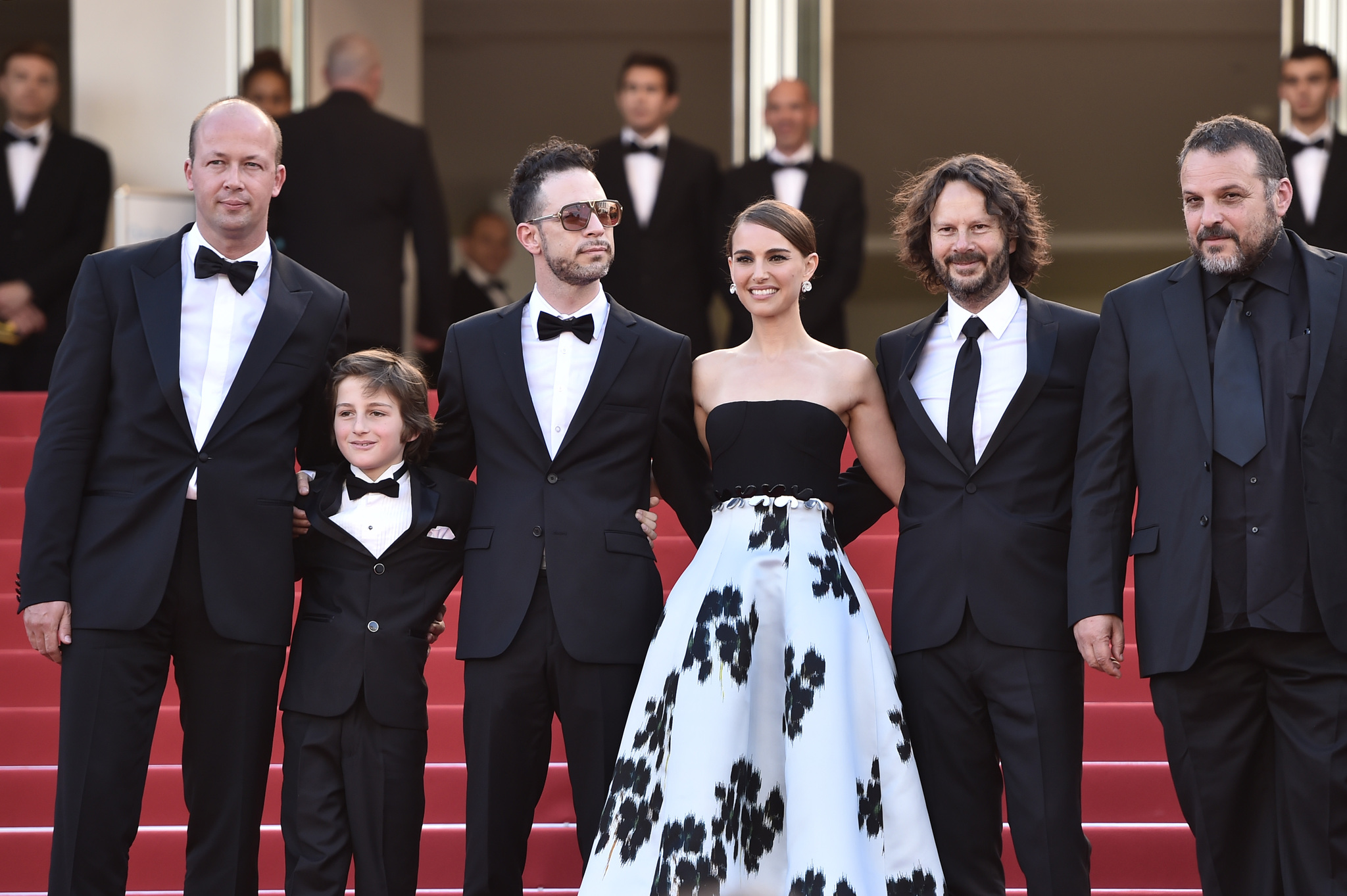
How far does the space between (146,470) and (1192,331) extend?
246 centimetres

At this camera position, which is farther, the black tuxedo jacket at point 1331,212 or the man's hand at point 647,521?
the black tuxedo jacket at point 1331,212

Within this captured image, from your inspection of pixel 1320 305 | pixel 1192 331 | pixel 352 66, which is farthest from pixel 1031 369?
pixel 352 66

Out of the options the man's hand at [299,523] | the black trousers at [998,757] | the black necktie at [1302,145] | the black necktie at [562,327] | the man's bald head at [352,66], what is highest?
the man's bald head at [352,66]

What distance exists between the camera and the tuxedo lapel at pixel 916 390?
3.54 meters

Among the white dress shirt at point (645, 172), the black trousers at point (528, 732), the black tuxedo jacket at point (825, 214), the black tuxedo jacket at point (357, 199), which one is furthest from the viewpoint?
the white dress shirt at point (645, 172)

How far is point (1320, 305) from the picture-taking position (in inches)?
130

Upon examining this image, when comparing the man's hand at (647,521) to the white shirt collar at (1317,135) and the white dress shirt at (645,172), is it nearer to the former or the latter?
the white dress shirt at (645,172)

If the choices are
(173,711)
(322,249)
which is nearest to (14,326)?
(322,249)

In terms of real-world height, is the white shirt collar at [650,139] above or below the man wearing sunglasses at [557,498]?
above

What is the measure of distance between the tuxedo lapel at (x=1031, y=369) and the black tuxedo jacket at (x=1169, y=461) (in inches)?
4.7

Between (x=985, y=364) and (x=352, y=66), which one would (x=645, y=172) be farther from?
(x=985, y=364)

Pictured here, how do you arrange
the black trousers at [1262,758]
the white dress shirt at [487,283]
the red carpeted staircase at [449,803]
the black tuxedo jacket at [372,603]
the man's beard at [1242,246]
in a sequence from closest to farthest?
the black trousers at [1262,758]
the man's beard at [1242,246]
the black tuxedo jacket at [372,603]
the red carpeted staircase at [449,803]
the white dress shirt at [487,283]

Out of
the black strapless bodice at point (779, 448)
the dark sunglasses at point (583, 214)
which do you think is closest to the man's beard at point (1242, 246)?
the black strapless bodice at point (779, 448)

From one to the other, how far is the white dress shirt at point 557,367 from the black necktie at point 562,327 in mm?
19
